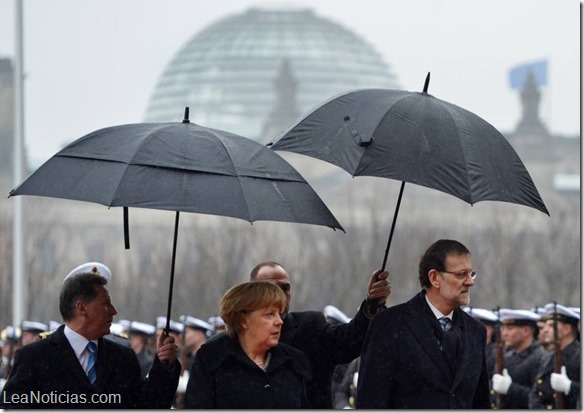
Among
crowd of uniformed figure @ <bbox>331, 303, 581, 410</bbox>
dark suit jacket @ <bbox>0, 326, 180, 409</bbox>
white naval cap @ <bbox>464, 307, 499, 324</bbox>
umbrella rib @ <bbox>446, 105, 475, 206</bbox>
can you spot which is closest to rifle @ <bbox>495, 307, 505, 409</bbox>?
crowd of uniformed figure @ <bbox>331, 303, 581, 410</bbox>

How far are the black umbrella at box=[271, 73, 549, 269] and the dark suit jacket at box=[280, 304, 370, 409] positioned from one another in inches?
21.2

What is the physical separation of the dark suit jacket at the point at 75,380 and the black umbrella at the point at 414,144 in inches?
56.3

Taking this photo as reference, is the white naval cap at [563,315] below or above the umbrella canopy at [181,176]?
below

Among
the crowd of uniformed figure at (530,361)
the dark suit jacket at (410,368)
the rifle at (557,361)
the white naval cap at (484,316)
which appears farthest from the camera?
the white naval cap at (484,316)

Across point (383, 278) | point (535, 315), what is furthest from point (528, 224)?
point (383, 278)

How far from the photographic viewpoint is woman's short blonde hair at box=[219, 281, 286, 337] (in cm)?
876

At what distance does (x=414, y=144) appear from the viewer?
31.2 feet

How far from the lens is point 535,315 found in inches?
634

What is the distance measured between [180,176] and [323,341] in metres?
1.24

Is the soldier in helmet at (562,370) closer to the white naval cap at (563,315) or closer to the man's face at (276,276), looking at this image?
the white naval cap at (563,315)

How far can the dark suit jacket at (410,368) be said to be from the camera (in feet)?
29.6

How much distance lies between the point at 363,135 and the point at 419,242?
2115 inches

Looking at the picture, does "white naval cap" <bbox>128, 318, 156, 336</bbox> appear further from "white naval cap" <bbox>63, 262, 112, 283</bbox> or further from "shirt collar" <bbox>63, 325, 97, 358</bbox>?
"shirt collar" <bbox>63, 325, 97, 358</bbox>

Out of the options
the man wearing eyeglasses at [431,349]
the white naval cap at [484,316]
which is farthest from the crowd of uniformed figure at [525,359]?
the man wearing eyeglasses at [431,349]
